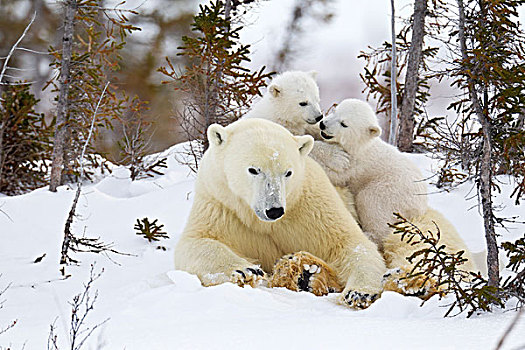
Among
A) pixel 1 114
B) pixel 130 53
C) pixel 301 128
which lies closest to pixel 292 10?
pixel 130 53

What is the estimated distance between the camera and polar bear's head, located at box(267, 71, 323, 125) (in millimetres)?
4602

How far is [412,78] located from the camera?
7441 millimetres

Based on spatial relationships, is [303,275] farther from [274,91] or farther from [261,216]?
[274,91]

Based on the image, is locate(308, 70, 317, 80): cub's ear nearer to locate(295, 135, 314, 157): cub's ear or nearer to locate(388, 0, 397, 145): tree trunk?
locate(295, 135, 314, 157): cub's ear

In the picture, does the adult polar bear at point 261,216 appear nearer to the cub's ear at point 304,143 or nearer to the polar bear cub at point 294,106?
the cub's ear at point 304,143

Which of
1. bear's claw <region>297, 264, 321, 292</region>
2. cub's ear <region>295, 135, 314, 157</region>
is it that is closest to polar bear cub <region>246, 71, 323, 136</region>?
cub's ear <region>295, 135, 314, 157</region>

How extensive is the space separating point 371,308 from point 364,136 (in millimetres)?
1896

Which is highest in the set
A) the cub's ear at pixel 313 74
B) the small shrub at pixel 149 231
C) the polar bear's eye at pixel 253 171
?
the cub's ear at pixel 313 74

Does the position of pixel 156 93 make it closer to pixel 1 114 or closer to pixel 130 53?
pixel 130 53

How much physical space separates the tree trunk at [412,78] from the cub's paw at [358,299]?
4883 mm

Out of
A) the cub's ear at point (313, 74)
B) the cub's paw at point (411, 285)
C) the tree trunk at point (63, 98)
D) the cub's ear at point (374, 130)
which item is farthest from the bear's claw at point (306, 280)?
the tree trunk at point (63, 98)

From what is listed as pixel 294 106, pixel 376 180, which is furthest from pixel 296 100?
pixel 376 180

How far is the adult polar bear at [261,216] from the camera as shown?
3.10m

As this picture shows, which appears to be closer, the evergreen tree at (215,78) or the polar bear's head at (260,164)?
the polar bear's head at (260,164)
